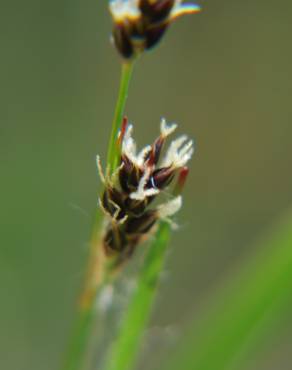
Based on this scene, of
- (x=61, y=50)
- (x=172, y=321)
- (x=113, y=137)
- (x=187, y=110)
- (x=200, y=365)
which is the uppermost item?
(x=61, y=50)

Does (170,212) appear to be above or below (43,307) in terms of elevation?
below

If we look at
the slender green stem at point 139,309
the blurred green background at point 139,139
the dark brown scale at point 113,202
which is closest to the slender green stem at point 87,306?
the slender green stem at point 139,309

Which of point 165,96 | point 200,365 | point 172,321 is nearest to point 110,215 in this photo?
point 200,365

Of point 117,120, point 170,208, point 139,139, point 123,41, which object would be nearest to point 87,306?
point 170,208

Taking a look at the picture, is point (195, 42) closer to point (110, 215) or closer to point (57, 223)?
point (57, 223)

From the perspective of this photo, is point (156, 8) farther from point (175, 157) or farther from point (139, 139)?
point (139, 139)

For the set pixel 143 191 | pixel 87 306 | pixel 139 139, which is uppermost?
pixel 139 139

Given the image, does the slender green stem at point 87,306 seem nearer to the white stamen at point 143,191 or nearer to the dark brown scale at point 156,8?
the white stamen at point 143,191
